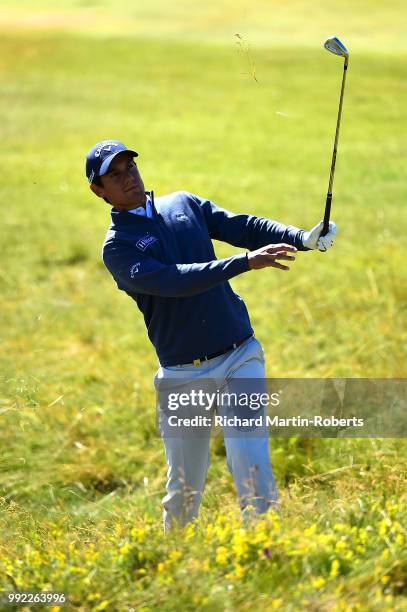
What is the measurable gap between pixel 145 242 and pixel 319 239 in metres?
0.83

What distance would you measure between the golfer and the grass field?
0.27m

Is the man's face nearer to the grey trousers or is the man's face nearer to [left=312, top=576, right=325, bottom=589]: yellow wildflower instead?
the grey trousers

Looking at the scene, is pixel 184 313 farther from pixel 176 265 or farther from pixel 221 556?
pixel 221 556

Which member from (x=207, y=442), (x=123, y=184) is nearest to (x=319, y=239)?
(x=123, y=184)

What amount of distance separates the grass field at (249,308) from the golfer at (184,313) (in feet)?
0.87

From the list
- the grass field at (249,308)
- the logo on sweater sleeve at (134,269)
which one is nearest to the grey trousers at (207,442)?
the grass field at (249,308)

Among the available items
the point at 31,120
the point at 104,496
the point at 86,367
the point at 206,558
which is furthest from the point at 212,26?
the point at 206,558

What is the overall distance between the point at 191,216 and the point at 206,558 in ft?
5.83

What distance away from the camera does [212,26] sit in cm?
3544

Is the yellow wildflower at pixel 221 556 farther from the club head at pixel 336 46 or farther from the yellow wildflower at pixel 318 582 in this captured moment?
the club head at pixel 336 46

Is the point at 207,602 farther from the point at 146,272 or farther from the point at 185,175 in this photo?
the point at 185,175

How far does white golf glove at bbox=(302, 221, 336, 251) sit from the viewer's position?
15.5 feet

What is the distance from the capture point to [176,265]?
465 centimetres

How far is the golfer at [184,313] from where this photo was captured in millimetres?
4773
